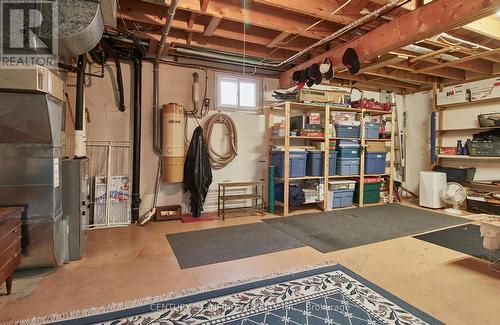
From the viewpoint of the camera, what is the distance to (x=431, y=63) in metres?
4.64

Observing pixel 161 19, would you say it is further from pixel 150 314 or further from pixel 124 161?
pixel 150 314

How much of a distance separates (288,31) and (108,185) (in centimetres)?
326

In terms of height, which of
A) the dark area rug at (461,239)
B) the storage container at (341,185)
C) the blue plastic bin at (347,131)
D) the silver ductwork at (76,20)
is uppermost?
the silver ductwork at (76,20)

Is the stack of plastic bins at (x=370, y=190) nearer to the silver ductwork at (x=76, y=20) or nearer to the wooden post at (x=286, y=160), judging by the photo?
the wooden post at (x=286, y=160)

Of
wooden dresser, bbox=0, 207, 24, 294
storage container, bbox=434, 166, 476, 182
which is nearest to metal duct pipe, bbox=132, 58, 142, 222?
wooden dresser, bbox=0, 207, 24, 294

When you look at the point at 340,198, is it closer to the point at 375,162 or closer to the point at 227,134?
the point at 375,162

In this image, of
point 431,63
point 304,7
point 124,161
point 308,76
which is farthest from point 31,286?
point 431,63

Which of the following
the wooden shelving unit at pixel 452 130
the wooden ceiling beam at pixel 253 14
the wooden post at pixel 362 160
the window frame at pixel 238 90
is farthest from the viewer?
the wooden post at pixel 362 160

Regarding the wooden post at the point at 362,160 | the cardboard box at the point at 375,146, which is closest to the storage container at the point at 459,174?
the cardboard box at the point at 375,146

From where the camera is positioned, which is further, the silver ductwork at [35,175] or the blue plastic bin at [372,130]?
the blue plastic bin at [372,130]

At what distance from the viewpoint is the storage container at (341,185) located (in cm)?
502

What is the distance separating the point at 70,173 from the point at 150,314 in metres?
1.63

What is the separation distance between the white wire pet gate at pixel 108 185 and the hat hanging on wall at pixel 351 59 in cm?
344

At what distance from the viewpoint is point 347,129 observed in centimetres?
509
